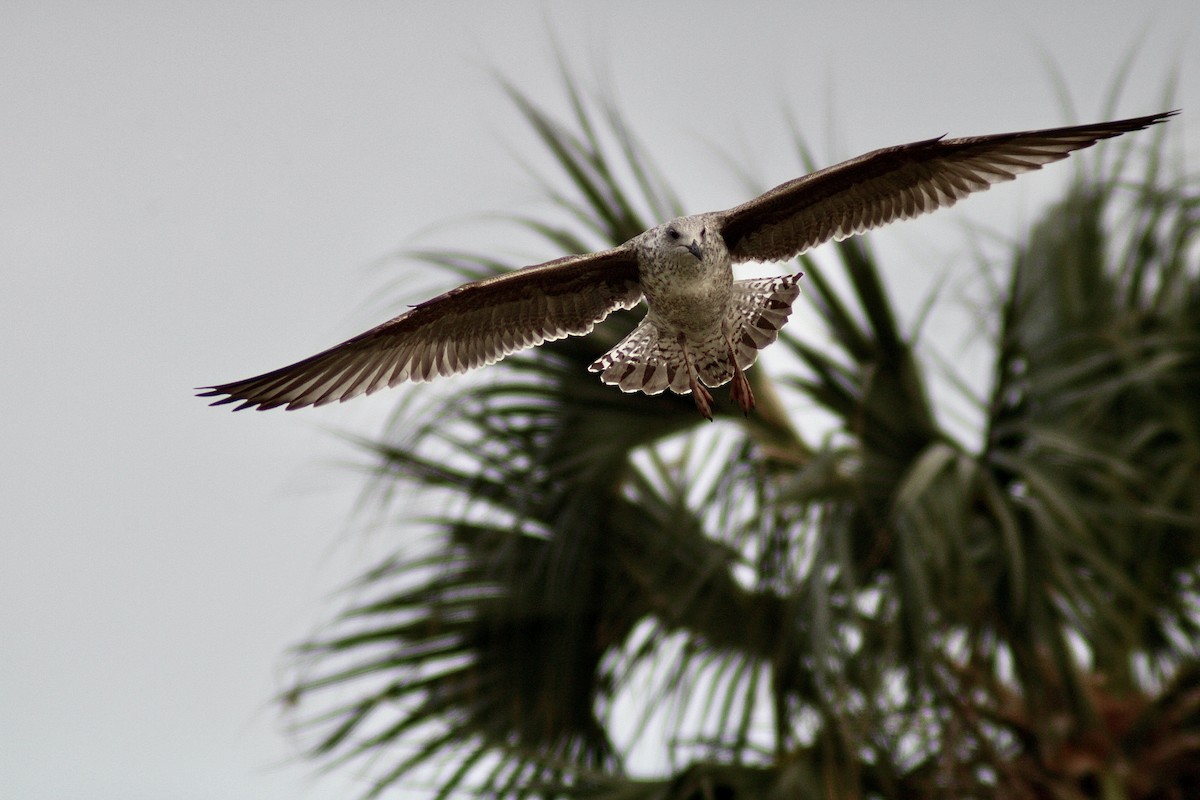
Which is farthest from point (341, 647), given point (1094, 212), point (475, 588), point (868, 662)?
point (1094, 212)

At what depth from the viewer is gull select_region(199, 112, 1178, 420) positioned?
3.10 meters

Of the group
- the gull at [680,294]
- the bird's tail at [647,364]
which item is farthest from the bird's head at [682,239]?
the bird's tail at [647,364]

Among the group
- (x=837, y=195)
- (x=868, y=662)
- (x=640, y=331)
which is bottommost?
(x=868, y=662)

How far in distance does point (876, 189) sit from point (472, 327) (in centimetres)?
107

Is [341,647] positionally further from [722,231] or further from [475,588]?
[722,231]

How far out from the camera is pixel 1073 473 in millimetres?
5004

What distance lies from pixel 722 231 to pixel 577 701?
104 inches

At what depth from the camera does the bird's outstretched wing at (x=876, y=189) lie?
3084 millimetres

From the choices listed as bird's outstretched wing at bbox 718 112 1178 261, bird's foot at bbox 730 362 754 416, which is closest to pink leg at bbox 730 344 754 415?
bird's foot at bbox 730 362 754 416

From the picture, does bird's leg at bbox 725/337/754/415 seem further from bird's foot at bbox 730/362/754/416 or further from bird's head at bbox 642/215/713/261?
bird's head at bbox 642/215/713/261

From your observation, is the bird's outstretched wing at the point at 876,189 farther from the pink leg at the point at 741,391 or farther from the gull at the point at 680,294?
the pink leg at the point at 741,391

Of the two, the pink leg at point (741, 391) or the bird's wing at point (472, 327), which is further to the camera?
the bird's wing at point (472, 327)

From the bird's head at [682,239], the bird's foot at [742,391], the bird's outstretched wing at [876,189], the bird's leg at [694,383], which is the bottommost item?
the bird's foot at [742,391]

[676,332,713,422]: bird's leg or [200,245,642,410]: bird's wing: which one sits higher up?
[200,245,642,410]: bird's wing
